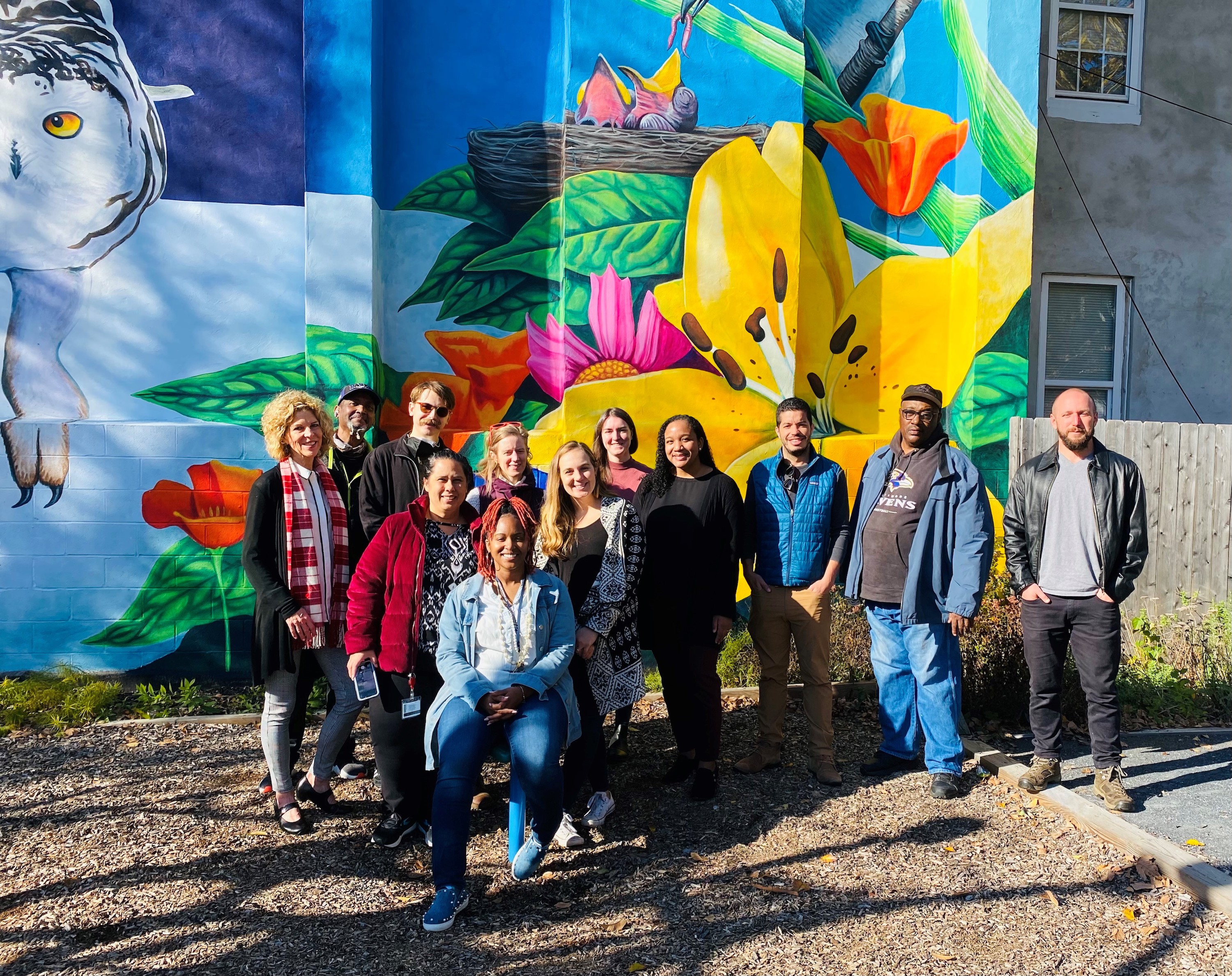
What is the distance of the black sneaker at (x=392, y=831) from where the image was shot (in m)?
4.14

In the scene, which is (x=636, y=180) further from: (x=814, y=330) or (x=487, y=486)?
(x=487, y=486)

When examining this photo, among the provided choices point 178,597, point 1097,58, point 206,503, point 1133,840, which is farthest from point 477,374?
point 1097,58

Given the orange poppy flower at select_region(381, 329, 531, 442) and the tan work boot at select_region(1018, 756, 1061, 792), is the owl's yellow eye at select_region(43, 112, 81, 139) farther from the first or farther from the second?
the tan work boot at select_region(1018, 756, 1061, 792)

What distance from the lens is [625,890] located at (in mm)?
3824

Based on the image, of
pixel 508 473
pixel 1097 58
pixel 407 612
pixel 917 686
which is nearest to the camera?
pixel 407 612

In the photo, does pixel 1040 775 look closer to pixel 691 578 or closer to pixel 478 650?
pixel 691 578

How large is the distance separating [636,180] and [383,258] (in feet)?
6.31

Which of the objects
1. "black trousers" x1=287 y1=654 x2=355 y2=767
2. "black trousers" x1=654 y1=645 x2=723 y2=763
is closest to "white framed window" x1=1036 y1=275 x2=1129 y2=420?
"black trousers" x1=654 y1=645 x2=723 y2=763

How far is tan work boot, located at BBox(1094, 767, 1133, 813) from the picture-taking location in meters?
4.55

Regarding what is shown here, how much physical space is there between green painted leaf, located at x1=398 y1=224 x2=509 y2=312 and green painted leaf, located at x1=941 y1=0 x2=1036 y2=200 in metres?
4.02

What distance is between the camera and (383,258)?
6773 mm

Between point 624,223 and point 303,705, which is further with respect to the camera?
point 624,223

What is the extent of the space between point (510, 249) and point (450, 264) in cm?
46

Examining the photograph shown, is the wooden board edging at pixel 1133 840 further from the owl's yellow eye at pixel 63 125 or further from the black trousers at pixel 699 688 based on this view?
the owl's yellow eye at pixel 63 125
